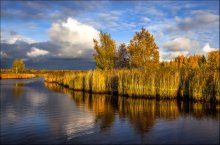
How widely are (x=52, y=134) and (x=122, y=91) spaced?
16.5 metres

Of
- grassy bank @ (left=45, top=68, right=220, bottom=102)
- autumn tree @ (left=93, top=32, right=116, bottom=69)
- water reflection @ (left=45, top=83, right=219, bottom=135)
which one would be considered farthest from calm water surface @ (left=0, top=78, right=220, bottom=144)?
autumn tree @ (left=93, top=32, right=116, bottom=69)

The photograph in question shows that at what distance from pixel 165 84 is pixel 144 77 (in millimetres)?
Answer: 2338

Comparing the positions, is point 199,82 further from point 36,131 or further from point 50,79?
point 50,79

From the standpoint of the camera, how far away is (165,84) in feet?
83.5

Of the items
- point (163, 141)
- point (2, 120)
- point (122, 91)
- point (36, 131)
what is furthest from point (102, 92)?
point (163, 141)

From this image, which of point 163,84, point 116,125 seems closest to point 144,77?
point 163,84

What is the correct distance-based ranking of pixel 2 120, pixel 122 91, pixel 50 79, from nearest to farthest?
pixel 2 120
pixel 122 91
pixel 50 79

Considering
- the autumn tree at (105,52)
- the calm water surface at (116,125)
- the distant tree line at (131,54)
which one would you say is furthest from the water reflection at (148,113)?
the autumn tree at (105,52)

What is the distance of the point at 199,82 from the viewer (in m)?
23.3

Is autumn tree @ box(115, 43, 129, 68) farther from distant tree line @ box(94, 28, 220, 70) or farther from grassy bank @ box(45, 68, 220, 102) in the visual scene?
grassy bank @ box(45, 68, 220, 102)

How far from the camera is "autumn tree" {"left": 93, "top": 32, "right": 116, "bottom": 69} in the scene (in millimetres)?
44844

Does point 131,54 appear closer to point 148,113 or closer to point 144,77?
point 144,77

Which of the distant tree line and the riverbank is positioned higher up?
the distant tree line

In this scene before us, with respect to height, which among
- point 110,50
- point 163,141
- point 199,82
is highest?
point 110,50
